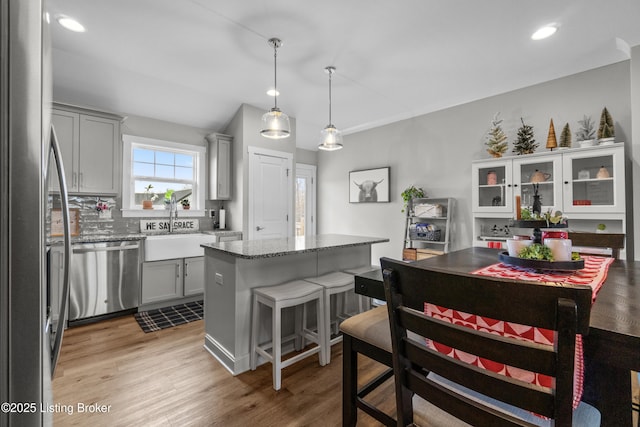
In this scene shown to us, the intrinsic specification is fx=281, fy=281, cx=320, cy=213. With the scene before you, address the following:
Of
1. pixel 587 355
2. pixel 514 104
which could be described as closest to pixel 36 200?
pixel 587 355

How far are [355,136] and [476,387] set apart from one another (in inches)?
195

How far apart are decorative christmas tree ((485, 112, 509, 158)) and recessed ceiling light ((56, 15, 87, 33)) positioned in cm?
443

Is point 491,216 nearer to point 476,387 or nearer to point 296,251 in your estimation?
point 296,251

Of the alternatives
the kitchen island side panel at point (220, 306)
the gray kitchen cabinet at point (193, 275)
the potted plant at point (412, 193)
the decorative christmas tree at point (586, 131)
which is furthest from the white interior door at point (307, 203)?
the decorative christmas tree at point (586, 131)

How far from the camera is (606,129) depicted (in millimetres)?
2680

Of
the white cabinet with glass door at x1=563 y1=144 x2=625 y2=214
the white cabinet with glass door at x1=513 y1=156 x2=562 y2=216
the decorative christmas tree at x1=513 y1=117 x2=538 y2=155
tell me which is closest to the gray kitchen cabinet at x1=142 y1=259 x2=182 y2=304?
the white cabinet with glass door at x1=513 y1=156 x2=562 y2=216

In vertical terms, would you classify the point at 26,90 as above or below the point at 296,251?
above

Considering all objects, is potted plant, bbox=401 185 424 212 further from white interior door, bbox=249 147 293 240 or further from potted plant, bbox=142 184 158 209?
potted plant, bbox=142 184 158 209

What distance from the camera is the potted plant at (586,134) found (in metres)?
2.74

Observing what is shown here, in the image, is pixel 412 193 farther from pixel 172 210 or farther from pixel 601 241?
pixel 172 210

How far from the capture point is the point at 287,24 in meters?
2.47

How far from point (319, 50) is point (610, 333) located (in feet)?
9.79

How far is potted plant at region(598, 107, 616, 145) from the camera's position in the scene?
2.66 m

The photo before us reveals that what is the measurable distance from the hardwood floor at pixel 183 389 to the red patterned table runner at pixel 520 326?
42.0 inches
